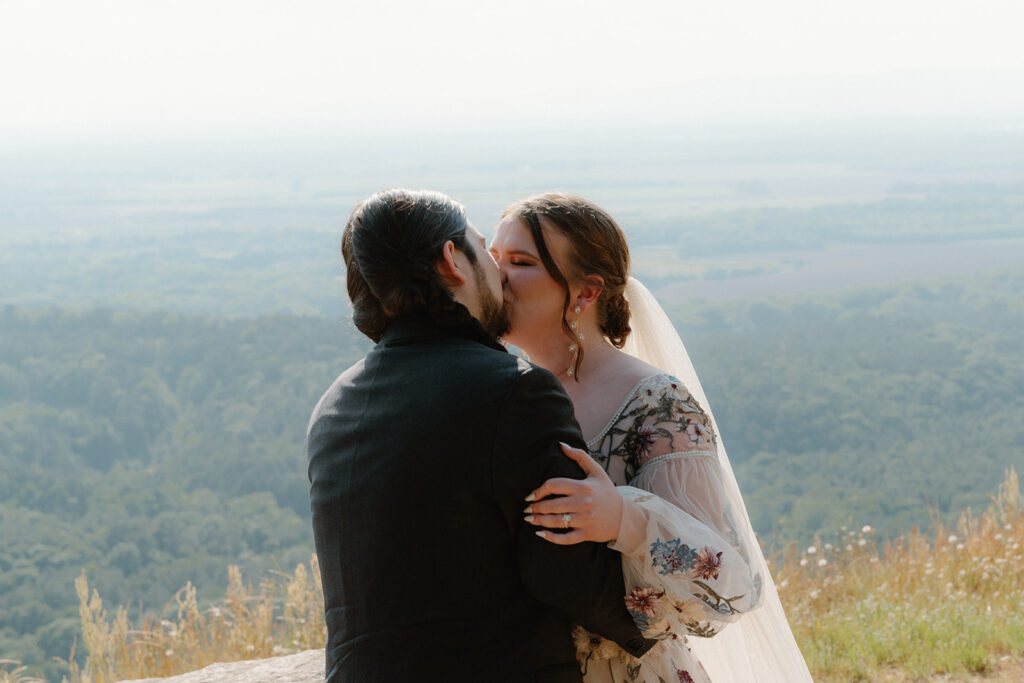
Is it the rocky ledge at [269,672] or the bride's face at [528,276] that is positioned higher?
the bride's face at [528,276]

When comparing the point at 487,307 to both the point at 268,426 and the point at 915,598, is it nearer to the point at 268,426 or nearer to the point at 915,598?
the point at 915,598

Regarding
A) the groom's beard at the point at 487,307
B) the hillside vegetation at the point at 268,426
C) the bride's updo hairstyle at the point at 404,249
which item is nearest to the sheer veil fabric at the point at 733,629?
the groom's beard at the point at 487,307

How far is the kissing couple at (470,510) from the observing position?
170 centimetres

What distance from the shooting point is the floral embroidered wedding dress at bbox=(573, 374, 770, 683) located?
1.90 m

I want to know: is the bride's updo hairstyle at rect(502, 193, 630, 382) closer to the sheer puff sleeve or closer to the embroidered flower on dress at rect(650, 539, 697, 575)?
the sheer puff sleeve

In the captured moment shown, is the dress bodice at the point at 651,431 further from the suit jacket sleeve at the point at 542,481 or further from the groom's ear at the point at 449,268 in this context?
the groom's ear at the point at 449,268

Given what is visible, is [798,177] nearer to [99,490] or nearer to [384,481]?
[99,490]

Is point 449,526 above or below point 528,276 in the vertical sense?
below

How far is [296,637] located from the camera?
5453 mm

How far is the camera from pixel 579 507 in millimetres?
1731

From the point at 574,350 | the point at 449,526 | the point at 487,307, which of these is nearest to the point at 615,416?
the point at 574,350

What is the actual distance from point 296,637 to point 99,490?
115 feet

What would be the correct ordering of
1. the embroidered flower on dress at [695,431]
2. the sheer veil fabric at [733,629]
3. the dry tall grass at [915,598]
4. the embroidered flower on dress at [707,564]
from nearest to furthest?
the embroidered flower on dress at [707,564], the embroidered flower on dress at [695,431], the sheer veil fabric at [733,629], the dry tall grass at [915,598]

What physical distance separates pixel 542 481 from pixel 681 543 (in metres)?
0.39
